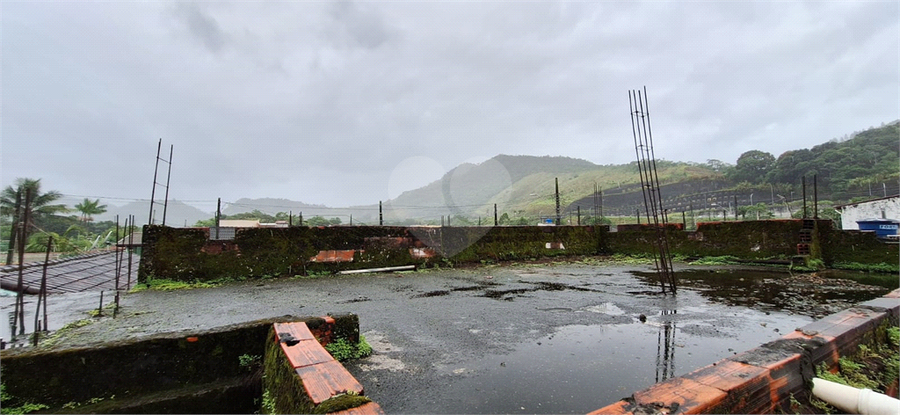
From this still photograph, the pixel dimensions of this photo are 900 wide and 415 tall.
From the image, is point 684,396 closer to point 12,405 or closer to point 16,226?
point 12,405

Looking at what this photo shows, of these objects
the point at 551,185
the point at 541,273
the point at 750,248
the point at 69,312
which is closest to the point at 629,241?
the point at 750,248

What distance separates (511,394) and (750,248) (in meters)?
10.2

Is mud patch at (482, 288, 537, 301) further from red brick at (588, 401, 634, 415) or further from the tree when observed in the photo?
the tree

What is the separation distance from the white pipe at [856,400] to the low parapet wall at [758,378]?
0.30ft

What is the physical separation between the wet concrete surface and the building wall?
14827 mm

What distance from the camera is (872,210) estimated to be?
15984 millimetres

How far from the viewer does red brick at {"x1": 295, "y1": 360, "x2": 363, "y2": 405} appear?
172 centimetres

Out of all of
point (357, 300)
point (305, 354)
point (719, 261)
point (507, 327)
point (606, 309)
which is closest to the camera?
point (305, 354)

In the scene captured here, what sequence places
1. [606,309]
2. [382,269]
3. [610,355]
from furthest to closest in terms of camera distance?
[382,269] < [606,309] < [610,355]

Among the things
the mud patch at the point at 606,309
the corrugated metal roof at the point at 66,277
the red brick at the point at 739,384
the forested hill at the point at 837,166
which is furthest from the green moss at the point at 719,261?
the forested hill at the point at 837,166

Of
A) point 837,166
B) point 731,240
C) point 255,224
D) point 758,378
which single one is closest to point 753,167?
point 837,166

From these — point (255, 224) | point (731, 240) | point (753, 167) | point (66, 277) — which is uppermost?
point (753, 167)

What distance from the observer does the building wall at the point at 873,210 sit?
49.9ft

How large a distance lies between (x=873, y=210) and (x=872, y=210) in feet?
0.16
